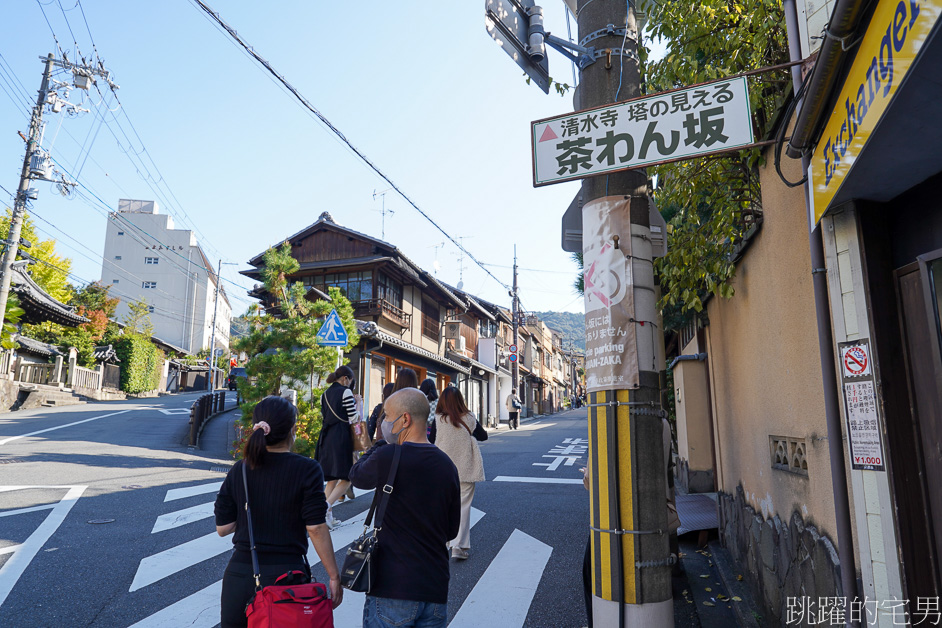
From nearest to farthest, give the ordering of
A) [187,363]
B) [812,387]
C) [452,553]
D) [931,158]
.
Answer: [931,158]
[812,387]
[452,553]
[187,363]

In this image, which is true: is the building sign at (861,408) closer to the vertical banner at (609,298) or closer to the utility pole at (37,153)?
the vertical banner at (609,298)

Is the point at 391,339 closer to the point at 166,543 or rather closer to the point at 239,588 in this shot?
the point at 166,543

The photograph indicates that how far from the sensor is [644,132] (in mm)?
3240

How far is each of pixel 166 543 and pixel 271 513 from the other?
448cm

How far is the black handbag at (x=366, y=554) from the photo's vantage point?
8.15ft

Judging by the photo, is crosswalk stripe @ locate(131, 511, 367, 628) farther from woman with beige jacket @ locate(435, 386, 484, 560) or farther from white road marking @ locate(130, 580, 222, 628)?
woman with beige jacket @ locate(435, 386, 484, 560)

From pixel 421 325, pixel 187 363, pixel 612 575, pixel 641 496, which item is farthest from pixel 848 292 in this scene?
pixel 187 363

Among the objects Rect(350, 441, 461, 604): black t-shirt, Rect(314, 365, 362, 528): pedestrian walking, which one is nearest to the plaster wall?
Rect(350, 441, 461, 604): black t-shirt

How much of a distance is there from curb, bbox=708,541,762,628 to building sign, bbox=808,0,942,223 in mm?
2981

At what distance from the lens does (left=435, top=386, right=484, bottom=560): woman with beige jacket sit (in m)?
5.55

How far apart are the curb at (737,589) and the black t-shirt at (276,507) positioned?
329 centimetres

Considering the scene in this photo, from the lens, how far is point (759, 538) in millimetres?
4449

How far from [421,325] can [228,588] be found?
79.3ft

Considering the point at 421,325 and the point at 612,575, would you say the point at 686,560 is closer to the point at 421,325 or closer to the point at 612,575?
the point at 612,575
